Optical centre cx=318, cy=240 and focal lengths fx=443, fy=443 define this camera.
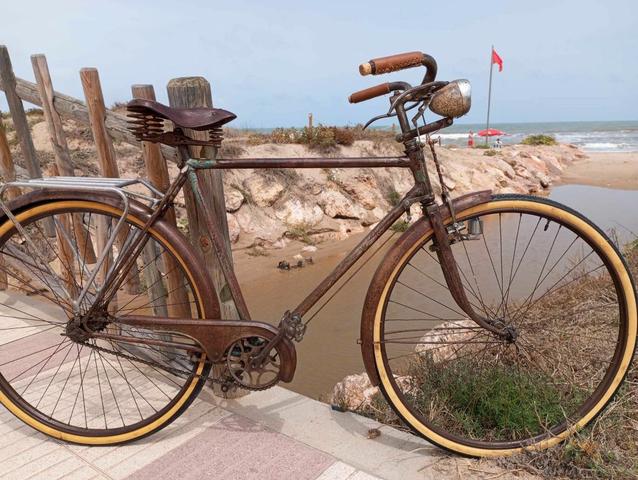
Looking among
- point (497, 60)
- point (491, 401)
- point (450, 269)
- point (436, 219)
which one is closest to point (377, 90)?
point (436, 219)

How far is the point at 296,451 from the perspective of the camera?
2.06 metres

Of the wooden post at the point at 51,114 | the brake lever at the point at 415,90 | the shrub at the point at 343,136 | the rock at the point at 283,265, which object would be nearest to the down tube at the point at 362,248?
the brake lever at the point at 415,90

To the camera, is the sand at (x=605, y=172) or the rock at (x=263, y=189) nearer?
the rock at (x=263, y=189)

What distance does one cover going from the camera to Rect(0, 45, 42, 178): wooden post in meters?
3.65

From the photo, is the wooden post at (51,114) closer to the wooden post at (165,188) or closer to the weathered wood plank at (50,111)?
the weathered wood plank at (50,111)

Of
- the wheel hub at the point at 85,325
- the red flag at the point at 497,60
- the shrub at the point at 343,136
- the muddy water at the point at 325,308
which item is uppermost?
the red flag at the point at 497,60

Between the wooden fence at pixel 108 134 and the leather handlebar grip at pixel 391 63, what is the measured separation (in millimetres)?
892

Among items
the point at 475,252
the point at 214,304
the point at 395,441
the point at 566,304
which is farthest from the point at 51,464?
the point at 475,252

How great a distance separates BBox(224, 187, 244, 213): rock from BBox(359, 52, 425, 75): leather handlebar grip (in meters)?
8.36

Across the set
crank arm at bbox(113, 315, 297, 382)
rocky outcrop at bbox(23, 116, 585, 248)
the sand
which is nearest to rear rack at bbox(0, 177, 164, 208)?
crank arm at bbox(113, 315, 297, 382)

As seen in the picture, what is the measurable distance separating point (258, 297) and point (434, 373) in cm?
494

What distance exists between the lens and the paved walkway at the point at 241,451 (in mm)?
1948

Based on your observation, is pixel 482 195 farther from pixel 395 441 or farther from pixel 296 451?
pixel 296 451

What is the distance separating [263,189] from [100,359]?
26.8 ft
